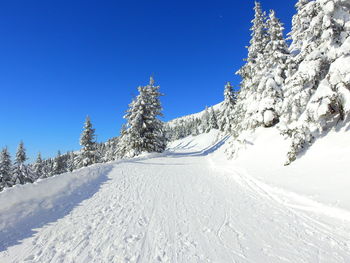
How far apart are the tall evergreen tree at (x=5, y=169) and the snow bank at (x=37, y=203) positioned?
90.8ft

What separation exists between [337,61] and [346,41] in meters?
0.98

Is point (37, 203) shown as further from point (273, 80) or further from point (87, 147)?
point (87, 147)

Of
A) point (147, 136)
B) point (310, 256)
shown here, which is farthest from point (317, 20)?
point (147, 136)

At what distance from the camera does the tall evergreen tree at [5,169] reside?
29.2m

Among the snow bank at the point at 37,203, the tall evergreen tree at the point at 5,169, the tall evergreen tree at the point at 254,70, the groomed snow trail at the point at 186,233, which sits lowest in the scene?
the groomed snow trail at the point at 186,233

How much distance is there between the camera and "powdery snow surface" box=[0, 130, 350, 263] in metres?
4.13

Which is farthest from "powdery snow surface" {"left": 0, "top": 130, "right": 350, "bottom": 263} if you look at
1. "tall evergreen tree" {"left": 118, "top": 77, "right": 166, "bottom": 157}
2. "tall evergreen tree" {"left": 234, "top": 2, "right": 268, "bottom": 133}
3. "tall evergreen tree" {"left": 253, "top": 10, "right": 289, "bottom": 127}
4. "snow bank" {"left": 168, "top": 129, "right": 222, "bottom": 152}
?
"snow bank" {"left": 168, "top": 129, "right": 222, "bottom": 152}

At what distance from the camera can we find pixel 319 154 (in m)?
9.68

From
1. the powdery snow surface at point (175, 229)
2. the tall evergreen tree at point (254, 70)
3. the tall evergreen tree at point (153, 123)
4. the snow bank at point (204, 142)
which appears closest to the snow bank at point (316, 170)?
the powdery snow surface at point (175, 229)

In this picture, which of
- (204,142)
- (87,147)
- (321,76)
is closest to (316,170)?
(321,76)

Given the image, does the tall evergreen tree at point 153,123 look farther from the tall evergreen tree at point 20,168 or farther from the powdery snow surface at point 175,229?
the tall evergreen tree at point 20,168

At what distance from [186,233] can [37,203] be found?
17.1 feet

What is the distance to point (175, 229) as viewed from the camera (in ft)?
17.1

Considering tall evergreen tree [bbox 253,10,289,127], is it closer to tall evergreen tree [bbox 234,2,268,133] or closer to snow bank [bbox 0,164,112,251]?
tall evergreen tree [bbox 234,2,268,133]
